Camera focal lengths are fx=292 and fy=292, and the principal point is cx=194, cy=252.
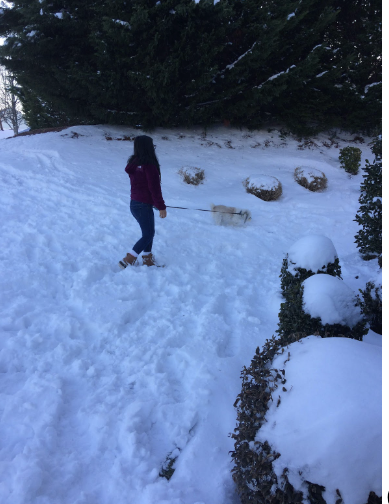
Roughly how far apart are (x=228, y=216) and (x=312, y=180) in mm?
3289

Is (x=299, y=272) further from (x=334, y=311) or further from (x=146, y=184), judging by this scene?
(x=146, y=184)

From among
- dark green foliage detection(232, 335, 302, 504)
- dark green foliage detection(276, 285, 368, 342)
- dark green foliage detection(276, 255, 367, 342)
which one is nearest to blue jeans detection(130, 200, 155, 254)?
dark green foliage detection(276, 255, 367, 342)

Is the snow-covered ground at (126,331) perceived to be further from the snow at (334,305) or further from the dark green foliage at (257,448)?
the snow at (334,305)

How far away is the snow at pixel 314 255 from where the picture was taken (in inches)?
118

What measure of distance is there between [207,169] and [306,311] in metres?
6.97

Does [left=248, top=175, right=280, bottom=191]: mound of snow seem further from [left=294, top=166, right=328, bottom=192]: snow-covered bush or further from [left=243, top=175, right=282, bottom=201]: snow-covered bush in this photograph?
[left=294, top=166, right=328, bottom=192]: snow-covered bush

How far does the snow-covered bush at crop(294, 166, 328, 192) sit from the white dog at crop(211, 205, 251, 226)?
2876 mm

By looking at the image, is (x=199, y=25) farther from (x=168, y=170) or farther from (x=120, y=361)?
(x=120, y=361)

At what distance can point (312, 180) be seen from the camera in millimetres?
7777

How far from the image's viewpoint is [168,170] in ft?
27.5

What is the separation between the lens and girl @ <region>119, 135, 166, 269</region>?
12.4ft

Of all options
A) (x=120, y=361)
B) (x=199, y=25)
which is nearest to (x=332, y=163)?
(x=199, y=25)

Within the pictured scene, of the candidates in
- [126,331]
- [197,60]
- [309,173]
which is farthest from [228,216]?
[197,60]

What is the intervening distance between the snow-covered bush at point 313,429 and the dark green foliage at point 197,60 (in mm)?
9332
